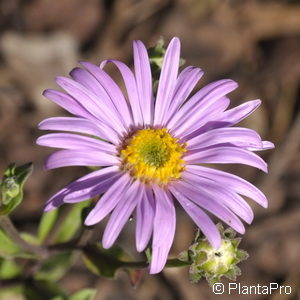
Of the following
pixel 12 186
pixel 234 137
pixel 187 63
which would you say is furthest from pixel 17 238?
pixel 187 63

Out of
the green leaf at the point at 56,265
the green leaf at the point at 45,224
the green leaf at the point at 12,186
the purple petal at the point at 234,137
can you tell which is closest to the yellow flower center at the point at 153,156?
the purple petal at the point at 234,137

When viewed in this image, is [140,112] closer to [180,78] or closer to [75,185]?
Result: [180,78]

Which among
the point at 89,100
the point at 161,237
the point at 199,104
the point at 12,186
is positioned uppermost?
the point at 199,104

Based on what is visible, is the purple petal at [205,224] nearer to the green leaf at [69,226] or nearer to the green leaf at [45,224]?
the green leaf at [69,226]

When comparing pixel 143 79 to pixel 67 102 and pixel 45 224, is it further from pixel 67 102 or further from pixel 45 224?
pixel 45 224

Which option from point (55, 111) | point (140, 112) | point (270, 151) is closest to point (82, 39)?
point (55, 111)

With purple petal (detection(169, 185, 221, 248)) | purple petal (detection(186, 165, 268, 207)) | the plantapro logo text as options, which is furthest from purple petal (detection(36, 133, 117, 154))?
the plantapro logo text
